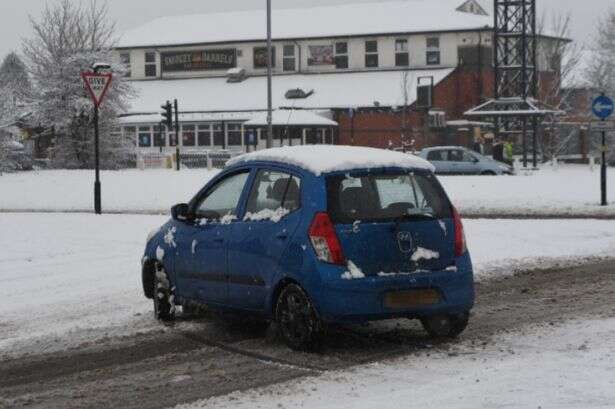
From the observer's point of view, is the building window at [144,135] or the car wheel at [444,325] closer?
the car wheel at [444,325]

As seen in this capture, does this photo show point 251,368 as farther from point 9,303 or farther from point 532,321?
point 9,303

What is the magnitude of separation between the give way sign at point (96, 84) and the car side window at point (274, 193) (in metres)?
15.0

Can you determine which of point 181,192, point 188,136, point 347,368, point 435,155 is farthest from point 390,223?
point 188,136

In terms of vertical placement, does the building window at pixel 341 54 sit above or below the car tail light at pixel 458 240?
above

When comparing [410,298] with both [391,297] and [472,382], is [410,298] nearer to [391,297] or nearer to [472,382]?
[391,297]

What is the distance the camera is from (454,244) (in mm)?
9086

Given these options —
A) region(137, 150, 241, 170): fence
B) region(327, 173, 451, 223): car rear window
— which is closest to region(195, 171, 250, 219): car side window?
region(327, 173, 451, 223): car rear window

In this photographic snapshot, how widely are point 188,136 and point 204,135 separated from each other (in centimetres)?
134

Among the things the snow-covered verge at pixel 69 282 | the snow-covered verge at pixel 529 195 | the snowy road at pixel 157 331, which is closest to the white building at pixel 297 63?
the snow-covered verge at pixel 529 195

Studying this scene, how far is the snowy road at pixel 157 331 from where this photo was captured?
7.84 m

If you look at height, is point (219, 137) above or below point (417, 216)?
above

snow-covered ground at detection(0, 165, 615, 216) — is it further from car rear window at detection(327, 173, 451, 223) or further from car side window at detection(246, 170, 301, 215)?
car side window at detection(246, 170, 301, 215)

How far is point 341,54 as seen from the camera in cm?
6931

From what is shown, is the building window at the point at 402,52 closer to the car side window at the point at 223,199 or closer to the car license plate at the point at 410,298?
the car side window at the point at 223,199
